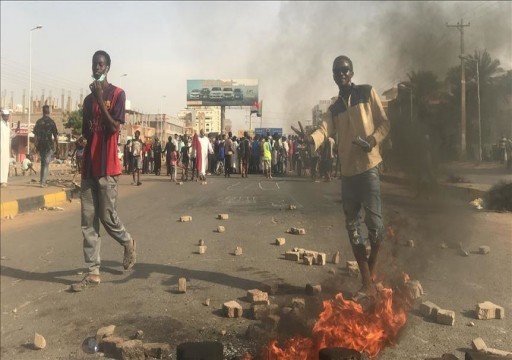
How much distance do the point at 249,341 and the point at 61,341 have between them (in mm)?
1122

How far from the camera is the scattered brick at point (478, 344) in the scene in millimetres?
2626

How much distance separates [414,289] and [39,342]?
2.56 meters

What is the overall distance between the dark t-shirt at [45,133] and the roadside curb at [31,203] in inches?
12.5

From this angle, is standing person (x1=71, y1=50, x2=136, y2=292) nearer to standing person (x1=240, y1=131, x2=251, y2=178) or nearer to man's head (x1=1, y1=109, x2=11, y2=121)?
man's head (x1=1, y1=109, x2=11, y2=121)

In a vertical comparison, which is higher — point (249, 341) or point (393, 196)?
point (393, 196)

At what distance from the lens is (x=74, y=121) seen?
112 inches

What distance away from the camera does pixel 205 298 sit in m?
3.58

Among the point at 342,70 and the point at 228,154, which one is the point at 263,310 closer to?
the point at 342,70

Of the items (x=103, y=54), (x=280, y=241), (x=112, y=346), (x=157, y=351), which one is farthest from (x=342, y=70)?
(x=280, y=241)

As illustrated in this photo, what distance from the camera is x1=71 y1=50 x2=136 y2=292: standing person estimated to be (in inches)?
117

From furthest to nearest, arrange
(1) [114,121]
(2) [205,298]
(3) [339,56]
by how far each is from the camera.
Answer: (2) [205,298]
(3) [339,56]
(1) [114,121]

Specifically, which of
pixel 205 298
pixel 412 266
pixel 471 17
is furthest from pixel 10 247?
pixel 471 17

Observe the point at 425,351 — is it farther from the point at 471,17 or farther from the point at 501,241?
the point at 501,241

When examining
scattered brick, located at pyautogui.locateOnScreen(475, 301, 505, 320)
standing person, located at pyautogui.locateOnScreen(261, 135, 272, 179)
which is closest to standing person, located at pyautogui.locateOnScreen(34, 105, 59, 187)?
scattered brick, located at pyautogui.locateOnScreen(475, 301, 505, 320)
